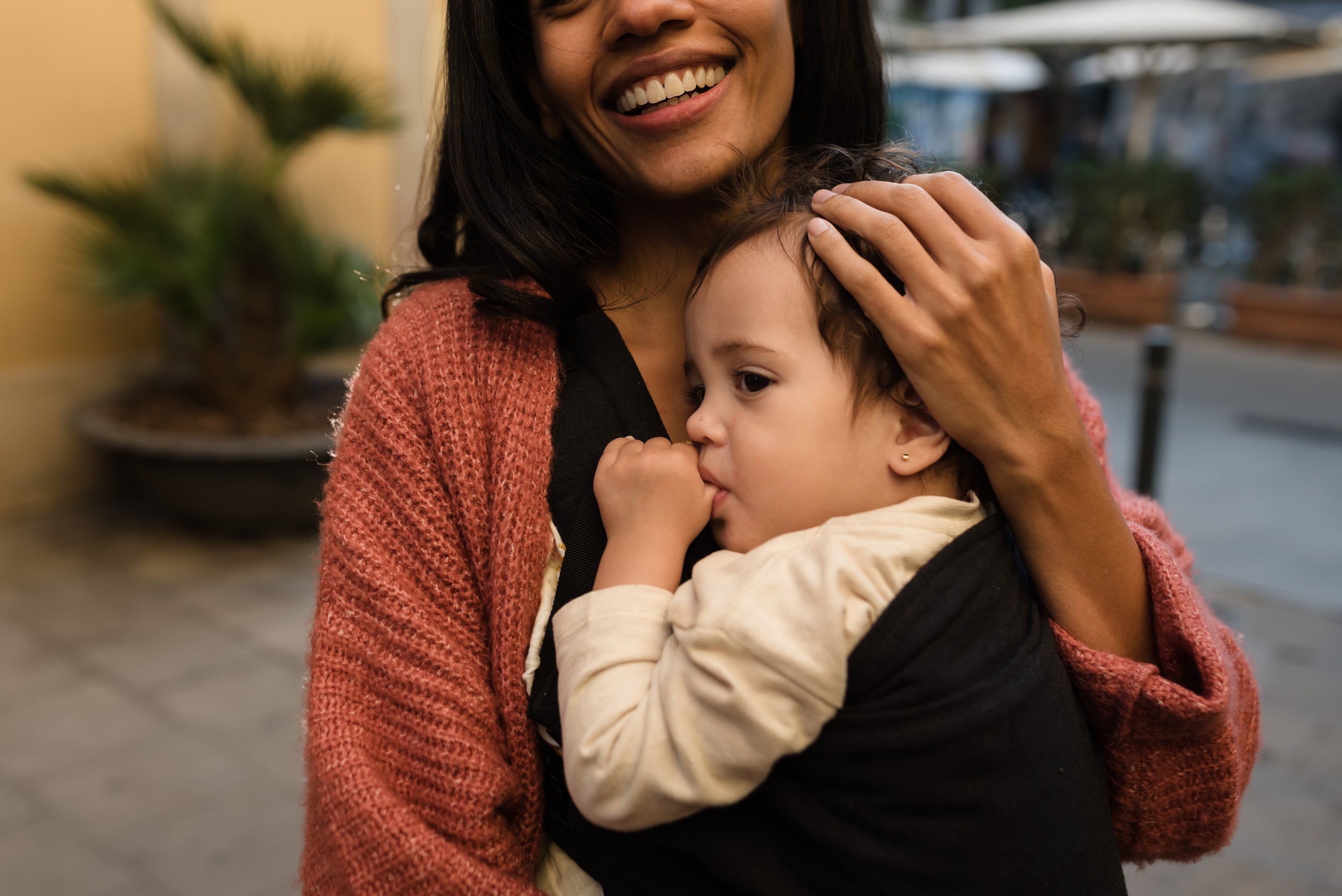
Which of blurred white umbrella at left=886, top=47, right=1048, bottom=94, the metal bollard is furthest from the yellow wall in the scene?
blurred white umbrella at left=886, top=47, right=1048, bottom=94

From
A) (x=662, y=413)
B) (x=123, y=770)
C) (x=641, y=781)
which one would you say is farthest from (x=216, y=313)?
(x=641, y=781)

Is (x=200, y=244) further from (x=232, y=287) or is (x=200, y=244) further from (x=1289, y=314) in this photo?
(x=1289, y=314)

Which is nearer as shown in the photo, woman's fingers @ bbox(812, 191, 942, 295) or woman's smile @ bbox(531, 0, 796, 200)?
woman's fingers @ bbox(812, 191, 942, 295)

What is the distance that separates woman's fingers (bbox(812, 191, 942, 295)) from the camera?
115cm

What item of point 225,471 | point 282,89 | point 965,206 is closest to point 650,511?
point 965,206

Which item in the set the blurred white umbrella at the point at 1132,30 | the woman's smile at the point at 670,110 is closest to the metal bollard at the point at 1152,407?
the woman's smile at the point at 670,110

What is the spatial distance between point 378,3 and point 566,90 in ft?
19.5

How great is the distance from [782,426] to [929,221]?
0.27 meters

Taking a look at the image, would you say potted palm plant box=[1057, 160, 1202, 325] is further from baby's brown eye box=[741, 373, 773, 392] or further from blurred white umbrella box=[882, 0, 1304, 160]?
baby's brown eye box=[741, 373, 773, 392]

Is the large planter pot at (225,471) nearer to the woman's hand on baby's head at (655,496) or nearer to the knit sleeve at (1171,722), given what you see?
the woman's hand on baby's head at (655,496)

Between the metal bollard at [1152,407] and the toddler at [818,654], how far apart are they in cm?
417

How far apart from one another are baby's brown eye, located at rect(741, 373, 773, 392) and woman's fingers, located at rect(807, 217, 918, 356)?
133 mm

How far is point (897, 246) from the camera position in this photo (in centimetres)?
115

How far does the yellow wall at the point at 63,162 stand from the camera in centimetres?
520
